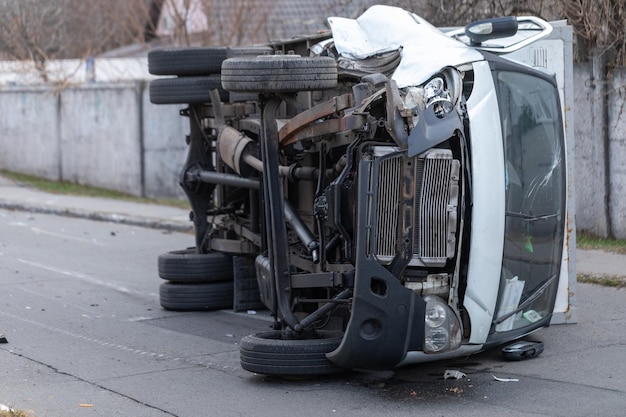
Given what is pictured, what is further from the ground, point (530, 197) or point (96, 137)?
point (530, 197)

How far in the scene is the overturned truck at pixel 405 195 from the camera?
6.39 m

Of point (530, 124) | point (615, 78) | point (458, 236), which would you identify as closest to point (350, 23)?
point (530, 124)

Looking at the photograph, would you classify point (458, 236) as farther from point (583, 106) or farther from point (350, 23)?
point (583, 106)

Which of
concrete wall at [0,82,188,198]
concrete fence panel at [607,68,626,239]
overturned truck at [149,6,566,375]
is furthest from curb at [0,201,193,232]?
overturned truck at [149,6,566,375]

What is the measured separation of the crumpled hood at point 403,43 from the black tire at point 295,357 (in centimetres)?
182

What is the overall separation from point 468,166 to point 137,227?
10.6 metres

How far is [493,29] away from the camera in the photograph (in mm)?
7328

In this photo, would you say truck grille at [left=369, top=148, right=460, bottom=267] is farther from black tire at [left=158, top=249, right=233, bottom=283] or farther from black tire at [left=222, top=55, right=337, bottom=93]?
black tire at [left=158, top=249, right=233, bottom=283]

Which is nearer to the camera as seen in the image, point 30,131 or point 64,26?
point 30,131

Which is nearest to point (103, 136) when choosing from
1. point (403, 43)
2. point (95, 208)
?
point (95, 208)

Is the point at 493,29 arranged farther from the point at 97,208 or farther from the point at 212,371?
the point at 97,208

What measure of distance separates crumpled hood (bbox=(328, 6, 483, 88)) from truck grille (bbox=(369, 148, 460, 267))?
701 mm

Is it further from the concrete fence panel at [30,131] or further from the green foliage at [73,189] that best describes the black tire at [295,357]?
the concrete fence panel at [30,131]

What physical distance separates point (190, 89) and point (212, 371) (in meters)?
3.32
